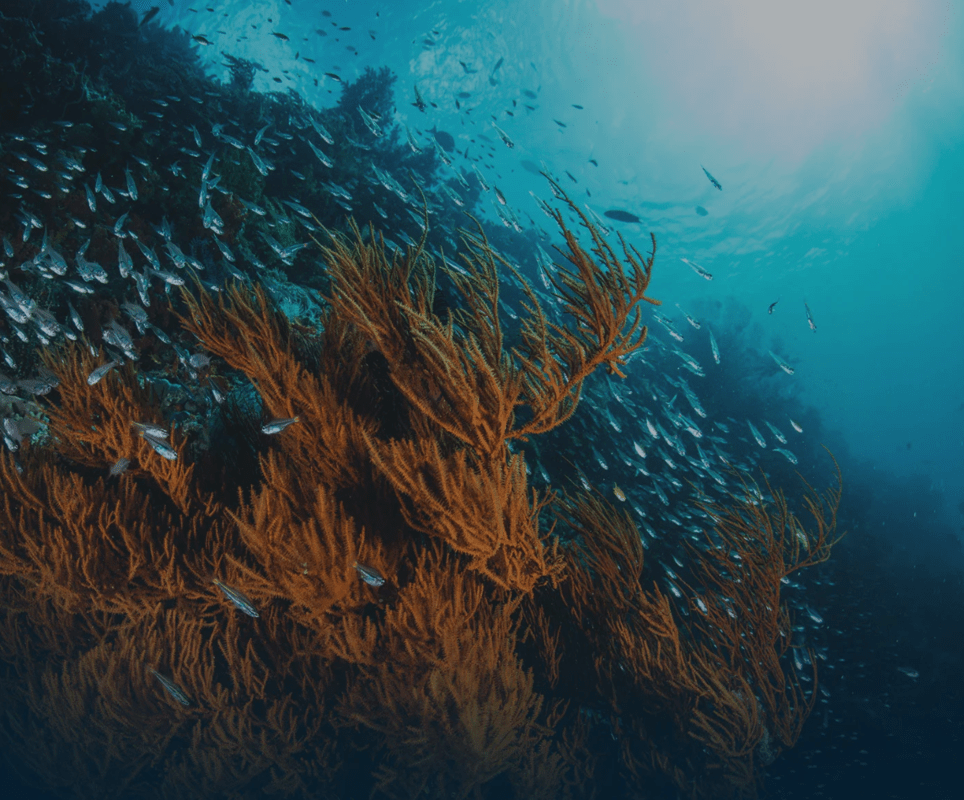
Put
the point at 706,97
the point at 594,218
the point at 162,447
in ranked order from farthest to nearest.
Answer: the point at 706,97
the point at 594,218
the point at 162,447

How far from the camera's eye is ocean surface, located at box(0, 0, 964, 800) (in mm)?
4926

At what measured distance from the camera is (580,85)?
31.9 m

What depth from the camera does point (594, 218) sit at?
11.0m

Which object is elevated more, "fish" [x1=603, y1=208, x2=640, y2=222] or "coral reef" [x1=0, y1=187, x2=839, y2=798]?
"fish" [x1=603, y1=208, x2=640, y2=222]

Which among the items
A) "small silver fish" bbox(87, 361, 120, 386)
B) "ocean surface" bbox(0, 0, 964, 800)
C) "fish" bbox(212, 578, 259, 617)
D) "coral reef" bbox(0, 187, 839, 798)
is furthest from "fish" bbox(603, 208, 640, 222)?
"fish" bbox(212, 578, 259, 617)

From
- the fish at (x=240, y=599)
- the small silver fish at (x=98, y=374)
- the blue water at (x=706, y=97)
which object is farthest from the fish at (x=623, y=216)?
the blue water at (x=706, y=97)

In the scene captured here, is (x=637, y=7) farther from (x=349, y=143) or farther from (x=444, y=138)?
(x=349, y=143)

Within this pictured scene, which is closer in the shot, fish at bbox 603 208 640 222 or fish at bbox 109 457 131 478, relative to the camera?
fish at bbox 109 457 131 478

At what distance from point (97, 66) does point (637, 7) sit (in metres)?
31.8

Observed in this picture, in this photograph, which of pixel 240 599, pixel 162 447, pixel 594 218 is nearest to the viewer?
pixel 240 599

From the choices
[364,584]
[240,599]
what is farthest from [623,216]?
[240,599]

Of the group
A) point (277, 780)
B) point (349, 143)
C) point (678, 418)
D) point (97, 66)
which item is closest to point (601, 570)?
point (277, 780)

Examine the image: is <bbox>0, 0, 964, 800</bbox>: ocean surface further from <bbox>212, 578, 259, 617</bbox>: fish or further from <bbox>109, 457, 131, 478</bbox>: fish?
<bbox>109, 457, 131, 478</bbox>: fish

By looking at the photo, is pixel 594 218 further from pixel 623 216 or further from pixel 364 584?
pixel 364 584
